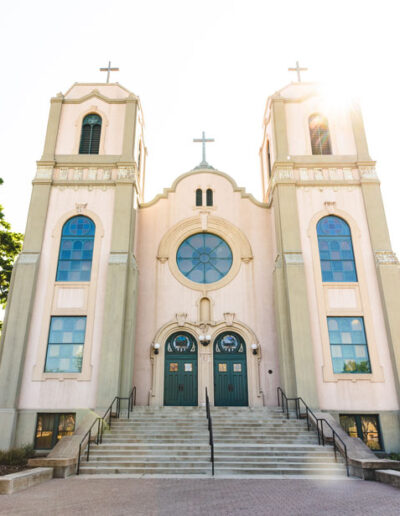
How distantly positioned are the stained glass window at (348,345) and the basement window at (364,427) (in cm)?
156

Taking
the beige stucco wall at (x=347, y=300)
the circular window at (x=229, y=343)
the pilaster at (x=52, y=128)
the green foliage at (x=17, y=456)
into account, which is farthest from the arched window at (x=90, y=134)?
the green foliage at (x=17, y=456)

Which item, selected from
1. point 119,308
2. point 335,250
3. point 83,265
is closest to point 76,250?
point 83,265

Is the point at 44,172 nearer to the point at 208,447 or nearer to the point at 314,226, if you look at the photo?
the point at 314,226

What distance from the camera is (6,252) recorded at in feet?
65.5

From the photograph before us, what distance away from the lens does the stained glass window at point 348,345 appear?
48.4 feet

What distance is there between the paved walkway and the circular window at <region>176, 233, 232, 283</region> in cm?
985

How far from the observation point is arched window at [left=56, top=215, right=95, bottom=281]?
53.7ft

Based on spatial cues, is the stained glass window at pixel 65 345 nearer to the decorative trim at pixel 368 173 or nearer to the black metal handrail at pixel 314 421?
the black metal handrail at pixel 314 421

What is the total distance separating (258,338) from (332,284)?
3.76 meters

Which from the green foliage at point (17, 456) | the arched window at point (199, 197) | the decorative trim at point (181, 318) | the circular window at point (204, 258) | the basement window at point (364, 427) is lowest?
the green foliage at point (17, 456)

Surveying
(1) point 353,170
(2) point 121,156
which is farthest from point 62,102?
(1) point 353,170

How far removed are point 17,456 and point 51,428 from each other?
152cm

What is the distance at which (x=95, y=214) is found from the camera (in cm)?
1745

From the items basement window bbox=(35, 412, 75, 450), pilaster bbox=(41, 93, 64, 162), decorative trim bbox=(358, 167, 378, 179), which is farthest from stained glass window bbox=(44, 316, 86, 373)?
decorative trim bbox=(358, 167, 378, 179)
